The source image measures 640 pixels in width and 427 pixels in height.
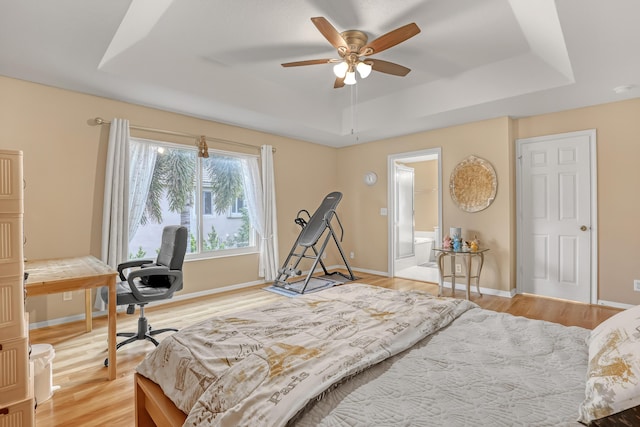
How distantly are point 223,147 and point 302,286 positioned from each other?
7.63 ft

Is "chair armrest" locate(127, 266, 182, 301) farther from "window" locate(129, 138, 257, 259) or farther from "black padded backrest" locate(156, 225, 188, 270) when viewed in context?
"window" locate(129, 138, 257, 259)

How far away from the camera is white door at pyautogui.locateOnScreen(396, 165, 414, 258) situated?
582 cm

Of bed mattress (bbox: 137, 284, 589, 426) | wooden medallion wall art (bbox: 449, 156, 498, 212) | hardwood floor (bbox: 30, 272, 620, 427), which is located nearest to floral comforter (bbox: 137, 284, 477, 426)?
bed mattress (bbox: 137, 284, 589, 426)

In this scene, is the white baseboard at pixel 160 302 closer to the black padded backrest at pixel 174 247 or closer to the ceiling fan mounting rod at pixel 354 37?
the black padded backrest at pixel 174 247

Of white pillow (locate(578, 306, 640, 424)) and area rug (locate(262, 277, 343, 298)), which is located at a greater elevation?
white pillow (locate(578, 306, 640, 424))

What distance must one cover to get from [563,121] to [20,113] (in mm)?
6058

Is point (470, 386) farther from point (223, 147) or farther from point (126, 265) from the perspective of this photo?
point (223, 147)

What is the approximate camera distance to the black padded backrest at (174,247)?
295 cm

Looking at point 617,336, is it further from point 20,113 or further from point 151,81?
point 20,113

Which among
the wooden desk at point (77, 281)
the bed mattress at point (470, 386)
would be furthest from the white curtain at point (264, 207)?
the bed mattress at point (470, 386)

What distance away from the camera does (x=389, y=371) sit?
1.14 metres

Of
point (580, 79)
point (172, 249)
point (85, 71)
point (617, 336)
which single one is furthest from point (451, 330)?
point (85, 71)

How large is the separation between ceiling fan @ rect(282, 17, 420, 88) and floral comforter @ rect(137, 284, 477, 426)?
1902 mm

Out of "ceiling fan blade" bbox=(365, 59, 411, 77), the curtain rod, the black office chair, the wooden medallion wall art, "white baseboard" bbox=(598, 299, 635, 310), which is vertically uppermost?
"ceiling fan blade" bbox=(365, 59, 411, 77)
